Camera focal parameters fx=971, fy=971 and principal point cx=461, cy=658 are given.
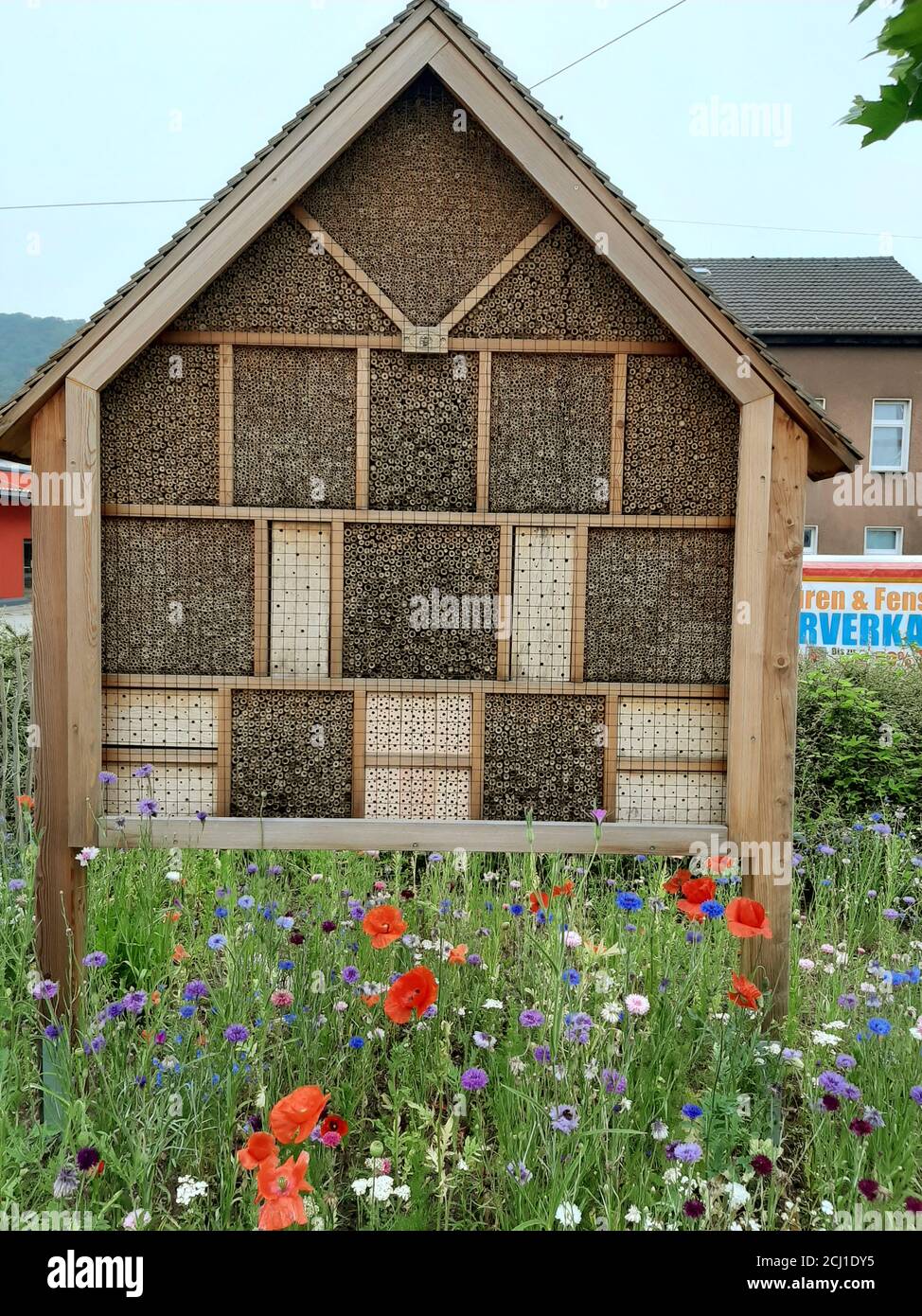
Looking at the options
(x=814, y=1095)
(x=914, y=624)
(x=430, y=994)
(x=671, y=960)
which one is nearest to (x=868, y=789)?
(x=671, y=960)

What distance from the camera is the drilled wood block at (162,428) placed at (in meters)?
2.90

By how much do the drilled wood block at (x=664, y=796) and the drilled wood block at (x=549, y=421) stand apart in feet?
3.02

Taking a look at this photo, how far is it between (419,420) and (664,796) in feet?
4.48

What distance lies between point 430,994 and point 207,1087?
70 centimetres

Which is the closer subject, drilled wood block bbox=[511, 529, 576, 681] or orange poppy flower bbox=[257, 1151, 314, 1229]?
orange poppy flower bbox=[257, 1151, 314, 1229]

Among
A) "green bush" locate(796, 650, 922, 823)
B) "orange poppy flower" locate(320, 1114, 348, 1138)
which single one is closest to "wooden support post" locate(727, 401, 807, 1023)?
"orange poppy flower" locate(320, 1114, 348, 1138)

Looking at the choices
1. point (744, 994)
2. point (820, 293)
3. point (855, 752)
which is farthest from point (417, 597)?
point (820, 293)

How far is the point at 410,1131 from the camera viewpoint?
2.59 meters

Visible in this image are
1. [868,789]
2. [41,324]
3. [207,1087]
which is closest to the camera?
[207,1087]

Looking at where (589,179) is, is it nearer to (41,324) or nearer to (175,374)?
(175,374)

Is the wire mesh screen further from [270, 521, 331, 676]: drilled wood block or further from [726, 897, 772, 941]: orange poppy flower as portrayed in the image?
[726, 897, 772, 941]: orange poppy flower

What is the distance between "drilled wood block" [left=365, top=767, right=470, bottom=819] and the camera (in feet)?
9.82

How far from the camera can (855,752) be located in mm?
5137

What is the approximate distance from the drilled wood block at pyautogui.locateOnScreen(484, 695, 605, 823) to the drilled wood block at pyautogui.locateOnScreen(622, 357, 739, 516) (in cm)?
66
